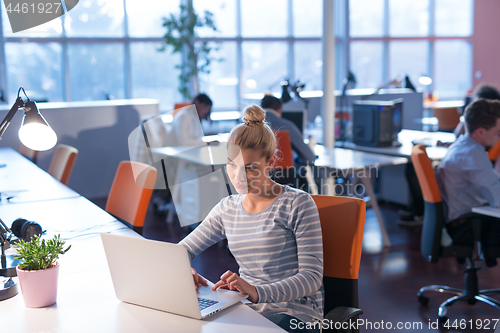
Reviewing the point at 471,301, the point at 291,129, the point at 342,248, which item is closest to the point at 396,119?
the point at 291,129

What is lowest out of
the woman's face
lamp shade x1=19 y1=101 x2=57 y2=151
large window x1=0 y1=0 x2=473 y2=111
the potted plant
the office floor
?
the office floor

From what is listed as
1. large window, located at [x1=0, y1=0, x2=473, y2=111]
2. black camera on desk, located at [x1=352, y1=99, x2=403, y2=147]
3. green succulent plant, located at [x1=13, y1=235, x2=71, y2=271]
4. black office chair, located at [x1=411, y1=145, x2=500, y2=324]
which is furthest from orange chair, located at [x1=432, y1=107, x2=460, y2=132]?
green succulent plant, located at [x1=13, y1=235, x2=71, y2=271]

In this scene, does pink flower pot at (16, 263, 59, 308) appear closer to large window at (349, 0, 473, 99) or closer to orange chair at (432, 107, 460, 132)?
orange chair at (432, 107, 460, 132)

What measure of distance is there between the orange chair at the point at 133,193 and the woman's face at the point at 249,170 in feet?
3.00

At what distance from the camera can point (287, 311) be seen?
1.38 m

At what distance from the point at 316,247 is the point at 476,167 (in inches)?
58.1

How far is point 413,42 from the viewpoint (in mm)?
10875

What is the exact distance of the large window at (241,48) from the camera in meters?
8.41

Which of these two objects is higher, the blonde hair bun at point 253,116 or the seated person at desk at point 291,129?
the blonde hair bun at point 253,116

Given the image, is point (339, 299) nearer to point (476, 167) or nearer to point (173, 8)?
point (476, 167)

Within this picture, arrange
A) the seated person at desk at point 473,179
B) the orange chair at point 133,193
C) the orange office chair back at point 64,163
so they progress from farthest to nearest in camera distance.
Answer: the orange office chair back at point 64,163
the seated person at desk at point 473,179
the orange chair at point 133,193

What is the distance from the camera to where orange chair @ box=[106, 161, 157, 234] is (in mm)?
2297

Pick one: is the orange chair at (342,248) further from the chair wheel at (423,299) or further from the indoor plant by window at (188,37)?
the indoor plant by window at (188,37)

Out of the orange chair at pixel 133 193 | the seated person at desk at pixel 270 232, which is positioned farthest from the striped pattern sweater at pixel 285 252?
the orange chair at pixel 133 193
